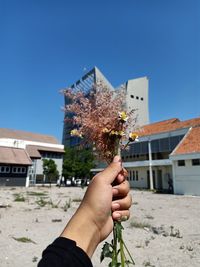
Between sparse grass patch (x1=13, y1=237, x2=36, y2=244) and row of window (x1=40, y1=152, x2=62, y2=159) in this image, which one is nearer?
sparse grass patch (x1=13, y1=237, x2=36, y2=244)

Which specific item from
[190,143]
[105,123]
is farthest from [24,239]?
[190,143]

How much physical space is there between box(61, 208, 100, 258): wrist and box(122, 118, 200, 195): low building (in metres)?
27.3

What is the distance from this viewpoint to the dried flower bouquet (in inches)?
63.8

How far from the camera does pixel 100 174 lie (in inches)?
60.6

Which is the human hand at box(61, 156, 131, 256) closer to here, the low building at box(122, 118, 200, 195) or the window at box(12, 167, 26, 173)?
the low building at box(122, 118, 200, 195)

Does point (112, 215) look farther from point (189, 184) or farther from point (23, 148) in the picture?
point (23, 148)

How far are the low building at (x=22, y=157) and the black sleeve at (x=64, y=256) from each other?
134 feet

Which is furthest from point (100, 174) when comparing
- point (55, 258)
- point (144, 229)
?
point (144, 229)

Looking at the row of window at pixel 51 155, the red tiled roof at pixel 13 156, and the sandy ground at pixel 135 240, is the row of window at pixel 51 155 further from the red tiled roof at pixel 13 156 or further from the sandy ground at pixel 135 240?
the sandy ground at pixel 135 240

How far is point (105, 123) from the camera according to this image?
1646 millimetres

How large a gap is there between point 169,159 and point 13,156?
2599cm

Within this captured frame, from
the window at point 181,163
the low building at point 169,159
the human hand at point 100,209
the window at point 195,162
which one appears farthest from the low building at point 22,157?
the human hand at point 100,209

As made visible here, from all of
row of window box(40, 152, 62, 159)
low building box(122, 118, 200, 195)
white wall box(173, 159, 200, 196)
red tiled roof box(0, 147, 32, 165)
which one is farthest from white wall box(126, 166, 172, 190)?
red tiled roof box(0, 147, 32, 165)

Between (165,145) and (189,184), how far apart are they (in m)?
10.4
